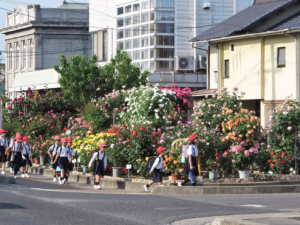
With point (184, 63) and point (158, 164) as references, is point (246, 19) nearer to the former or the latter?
point (184, 63)

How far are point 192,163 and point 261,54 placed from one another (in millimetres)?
13803

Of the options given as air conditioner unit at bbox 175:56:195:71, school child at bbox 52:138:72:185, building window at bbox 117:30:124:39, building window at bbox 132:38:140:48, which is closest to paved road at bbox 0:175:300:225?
school child at bbox 52:138:72:185

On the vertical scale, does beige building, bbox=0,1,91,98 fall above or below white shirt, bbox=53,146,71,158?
above

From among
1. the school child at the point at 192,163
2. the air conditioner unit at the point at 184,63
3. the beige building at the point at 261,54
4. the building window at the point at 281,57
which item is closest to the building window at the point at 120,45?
the air conditioner unit at the point at 184,63

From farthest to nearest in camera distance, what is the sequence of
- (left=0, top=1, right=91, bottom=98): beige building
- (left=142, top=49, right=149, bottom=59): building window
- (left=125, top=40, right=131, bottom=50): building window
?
(left=0, top=1, right=91, bottom=98): beige building, (left=125, top=40, right=131, bottom=50): building window, (left=142, top=49, right=149, bottom=59): building window

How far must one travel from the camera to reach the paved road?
42.0ft

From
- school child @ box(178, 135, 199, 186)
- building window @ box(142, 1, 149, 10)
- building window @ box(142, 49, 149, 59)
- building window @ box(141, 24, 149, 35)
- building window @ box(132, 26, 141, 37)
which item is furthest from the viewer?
building window @ box(132, 26, 141, 37)

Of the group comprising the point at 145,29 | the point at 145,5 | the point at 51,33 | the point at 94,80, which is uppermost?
the point at 51,33

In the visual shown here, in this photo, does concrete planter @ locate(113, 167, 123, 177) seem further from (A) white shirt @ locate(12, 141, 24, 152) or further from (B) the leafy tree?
(B) the leafy tree

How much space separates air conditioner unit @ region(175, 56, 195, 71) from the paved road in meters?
30.3

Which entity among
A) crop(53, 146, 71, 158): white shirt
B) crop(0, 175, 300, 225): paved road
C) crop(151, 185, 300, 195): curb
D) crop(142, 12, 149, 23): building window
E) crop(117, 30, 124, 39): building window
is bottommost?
crop(0, 175, 300, 225): paved road

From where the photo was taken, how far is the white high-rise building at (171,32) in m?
48.2

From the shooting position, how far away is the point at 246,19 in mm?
34938

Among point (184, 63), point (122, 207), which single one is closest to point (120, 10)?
point (184, 63)
